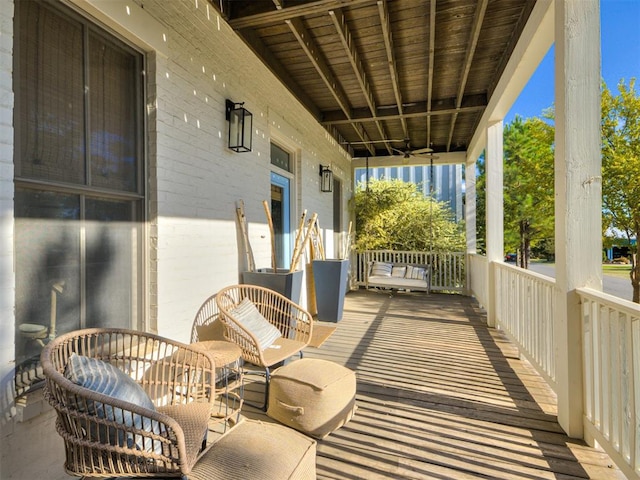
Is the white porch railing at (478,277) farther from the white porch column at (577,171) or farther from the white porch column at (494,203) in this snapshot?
the white porch column at (577,171)

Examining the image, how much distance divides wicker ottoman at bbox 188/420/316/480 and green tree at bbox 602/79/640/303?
4.95 metres

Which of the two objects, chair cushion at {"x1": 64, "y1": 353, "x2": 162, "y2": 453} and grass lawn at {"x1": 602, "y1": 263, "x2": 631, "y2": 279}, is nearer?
chair cushion at {"x1": 64, "y1": 353, "x2": 162, "y2": 453}

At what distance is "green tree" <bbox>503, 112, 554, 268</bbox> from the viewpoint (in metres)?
6.17

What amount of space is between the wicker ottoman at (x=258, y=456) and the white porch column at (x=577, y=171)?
1.68 metres

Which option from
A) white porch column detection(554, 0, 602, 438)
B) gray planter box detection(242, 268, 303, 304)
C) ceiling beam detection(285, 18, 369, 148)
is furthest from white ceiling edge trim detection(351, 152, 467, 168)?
white porch column detection(554, 0, 602, 438)

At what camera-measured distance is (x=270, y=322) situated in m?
2.90

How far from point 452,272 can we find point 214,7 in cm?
638

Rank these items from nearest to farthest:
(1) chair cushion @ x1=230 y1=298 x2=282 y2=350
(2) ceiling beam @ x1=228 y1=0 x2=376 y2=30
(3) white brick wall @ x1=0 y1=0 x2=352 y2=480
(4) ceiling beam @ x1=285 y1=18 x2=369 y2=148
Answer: (3) white brick wall @ x1=0 y1=0 x2=352 y2=480
(1) chair cushion @ x1=230 y1=298 x2=282 y2=350
(2) ceiling beam @ x1=228 y1=0 x2=376 y2=30
(4) ceiling beam @ x1=285 y1=18 x2=369 y2=148

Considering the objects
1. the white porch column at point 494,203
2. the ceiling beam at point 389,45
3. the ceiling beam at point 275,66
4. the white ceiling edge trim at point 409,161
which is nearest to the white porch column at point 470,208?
the white ceiling edge trim at point 409,161

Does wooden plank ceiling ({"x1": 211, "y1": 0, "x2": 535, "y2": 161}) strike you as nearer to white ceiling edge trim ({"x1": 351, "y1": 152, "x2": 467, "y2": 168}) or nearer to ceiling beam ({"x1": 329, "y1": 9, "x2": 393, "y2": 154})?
ceiling beam ({"x1": 329, "y1": 9, "x2": 393, "y2": 154})

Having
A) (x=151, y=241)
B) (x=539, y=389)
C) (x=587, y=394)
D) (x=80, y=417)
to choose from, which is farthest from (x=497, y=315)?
(x=80, y=417)

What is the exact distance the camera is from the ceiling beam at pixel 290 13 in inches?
101

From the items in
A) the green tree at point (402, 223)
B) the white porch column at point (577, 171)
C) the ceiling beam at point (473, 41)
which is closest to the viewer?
the white porch column at point (577, 171)

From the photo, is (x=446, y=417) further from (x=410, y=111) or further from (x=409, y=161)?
(x=409, y=161)
